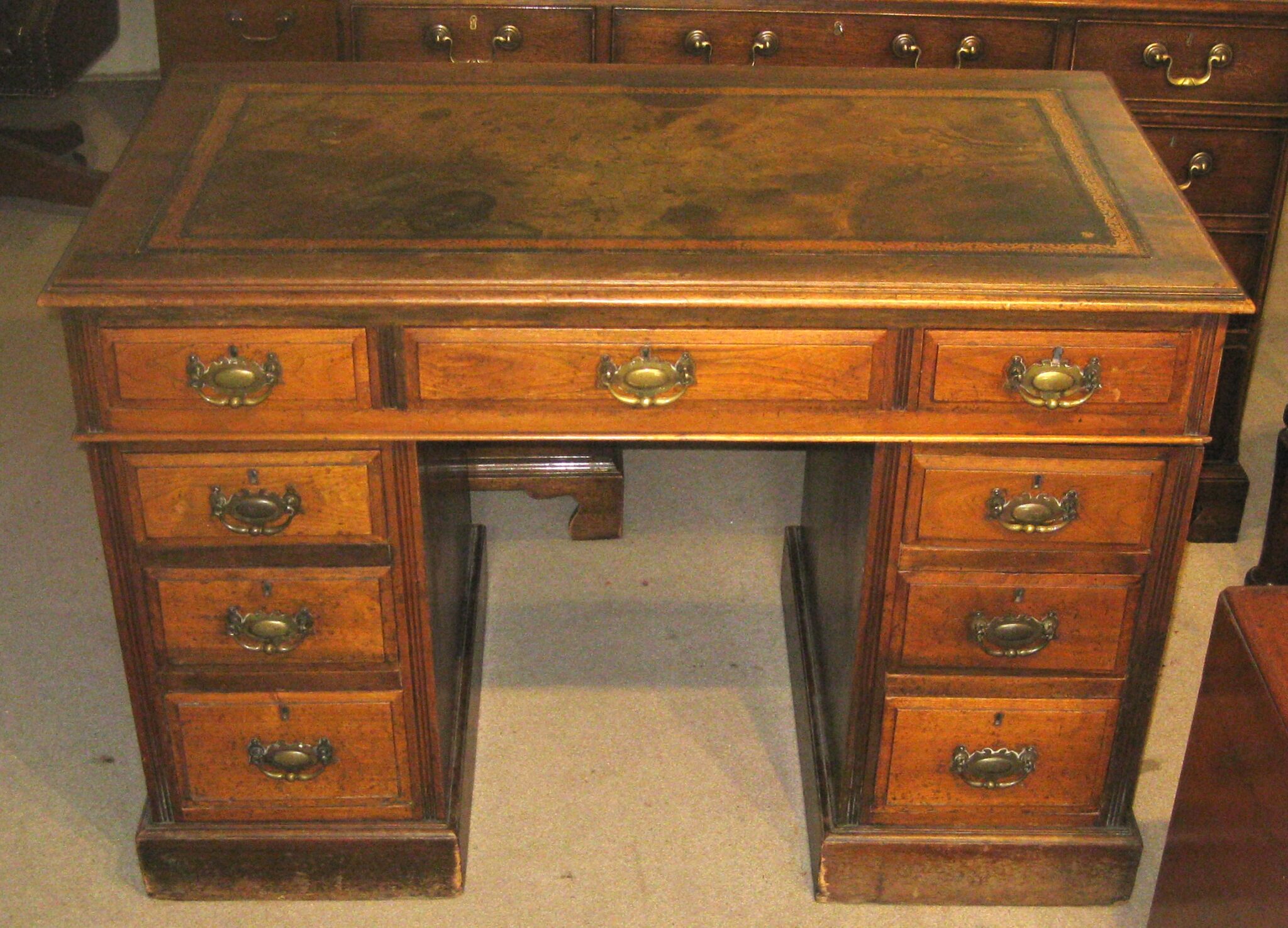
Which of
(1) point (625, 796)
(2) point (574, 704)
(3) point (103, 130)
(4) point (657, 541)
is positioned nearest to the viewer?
(1) point (625, 796)

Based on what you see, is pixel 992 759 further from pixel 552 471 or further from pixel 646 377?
pixel 552 471

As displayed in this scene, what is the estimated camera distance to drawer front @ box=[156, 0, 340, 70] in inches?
111

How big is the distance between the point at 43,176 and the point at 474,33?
206 cm

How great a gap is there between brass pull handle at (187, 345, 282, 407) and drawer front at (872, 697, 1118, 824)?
0.91 m

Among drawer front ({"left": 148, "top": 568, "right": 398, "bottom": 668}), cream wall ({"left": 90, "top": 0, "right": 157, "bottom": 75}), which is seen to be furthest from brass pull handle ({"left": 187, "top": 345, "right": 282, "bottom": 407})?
cream wall ({"left": 90, "top": 0, "right": 157, "bottom": 75})

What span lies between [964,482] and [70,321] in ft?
3.52

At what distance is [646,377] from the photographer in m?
1.86

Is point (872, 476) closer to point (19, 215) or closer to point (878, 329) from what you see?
point (878, 329)

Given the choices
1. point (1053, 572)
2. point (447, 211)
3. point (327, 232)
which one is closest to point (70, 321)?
Result: point (327, 232)

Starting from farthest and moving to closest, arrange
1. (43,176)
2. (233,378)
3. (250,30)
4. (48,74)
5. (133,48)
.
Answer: (133,48) < (43,176) < (48,74) < (250,30) < (233,378)

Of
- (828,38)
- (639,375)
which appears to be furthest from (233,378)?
(828,38)

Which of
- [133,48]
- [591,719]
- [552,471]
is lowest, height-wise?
[591,719]

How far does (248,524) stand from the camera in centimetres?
198

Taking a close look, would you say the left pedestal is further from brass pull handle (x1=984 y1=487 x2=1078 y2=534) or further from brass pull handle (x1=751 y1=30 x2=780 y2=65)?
brass pull handle (x1=751 y1=30 x2=780 y2=65)
